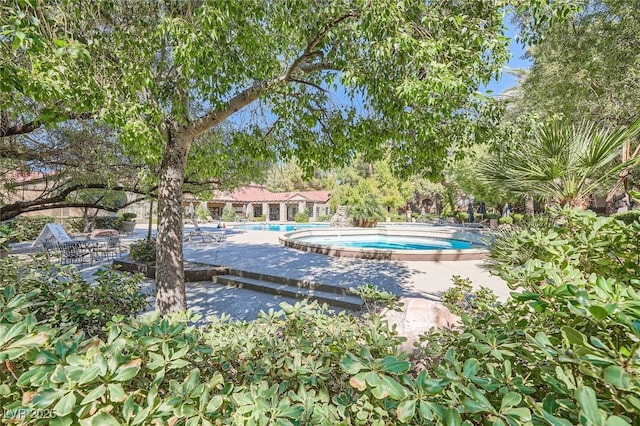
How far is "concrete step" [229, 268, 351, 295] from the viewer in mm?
7523

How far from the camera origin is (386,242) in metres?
20.5

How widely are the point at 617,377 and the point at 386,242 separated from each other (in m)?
20.1

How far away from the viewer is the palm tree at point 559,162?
3.80 meters

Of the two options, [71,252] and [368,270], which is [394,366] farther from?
[71,252]

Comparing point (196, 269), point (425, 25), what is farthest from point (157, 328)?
point (196, 269)

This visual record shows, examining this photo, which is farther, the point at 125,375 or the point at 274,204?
the point at 274,204

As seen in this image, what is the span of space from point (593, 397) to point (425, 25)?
14.1 feet

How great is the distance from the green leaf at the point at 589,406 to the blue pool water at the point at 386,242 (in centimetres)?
1700

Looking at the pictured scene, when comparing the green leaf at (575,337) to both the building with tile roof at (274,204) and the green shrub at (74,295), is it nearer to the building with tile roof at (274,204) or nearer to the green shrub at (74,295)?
the green shrub at (74,295)

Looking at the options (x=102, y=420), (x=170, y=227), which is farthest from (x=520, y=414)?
(x=170, y=227)

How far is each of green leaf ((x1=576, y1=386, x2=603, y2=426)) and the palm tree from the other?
4072mm

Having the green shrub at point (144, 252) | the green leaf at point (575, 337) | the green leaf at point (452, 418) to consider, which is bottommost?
the green shrub at point (144, 252)

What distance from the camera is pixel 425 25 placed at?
3836mm

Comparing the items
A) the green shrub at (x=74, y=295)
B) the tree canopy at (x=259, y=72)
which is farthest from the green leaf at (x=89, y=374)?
the tree canopy at (x=259, y=72)
